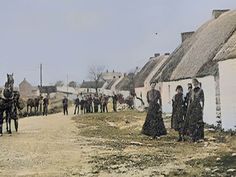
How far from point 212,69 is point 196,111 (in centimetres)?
726

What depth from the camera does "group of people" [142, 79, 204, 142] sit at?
19.4 metres

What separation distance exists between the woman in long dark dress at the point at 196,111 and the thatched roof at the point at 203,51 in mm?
3930

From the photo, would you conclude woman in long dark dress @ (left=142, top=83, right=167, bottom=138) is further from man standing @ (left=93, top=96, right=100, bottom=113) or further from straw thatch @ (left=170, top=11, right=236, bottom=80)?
man standing @ (left=93, top=96, right=100, bottom=113)

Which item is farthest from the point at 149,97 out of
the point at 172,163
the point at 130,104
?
the point at 130,104

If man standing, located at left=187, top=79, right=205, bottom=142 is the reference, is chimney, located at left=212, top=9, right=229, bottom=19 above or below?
above

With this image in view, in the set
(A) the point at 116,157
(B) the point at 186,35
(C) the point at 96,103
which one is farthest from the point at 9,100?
(C) the point at 96,103

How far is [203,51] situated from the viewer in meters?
32.2

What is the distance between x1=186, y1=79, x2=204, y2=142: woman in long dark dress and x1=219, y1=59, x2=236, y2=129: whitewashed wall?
9.88 feet

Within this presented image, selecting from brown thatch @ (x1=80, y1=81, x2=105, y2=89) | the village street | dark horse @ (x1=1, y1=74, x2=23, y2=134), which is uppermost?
brown thatch @ (x1=80, y1=81, x2=105, y2=89)

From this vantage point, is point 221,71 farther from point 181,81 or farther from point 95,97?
point 95,97

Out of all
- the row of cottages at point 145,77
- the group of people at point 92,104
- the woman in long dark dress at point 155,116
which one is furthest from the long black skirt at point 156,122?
the row of cottages at point 145,77

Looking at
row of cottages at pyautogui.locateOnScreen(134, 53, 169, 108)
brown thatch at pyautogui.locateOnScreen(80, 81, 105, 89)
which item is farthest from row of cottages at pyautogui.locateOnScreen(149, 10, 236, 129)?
brown thatch at pyautogui.locateOnScreen(80, 81, 105, 89)

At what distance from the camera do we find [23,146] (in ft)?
60.2

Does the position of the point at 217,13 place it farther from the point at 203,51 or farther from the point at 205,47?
the point at 203,51
